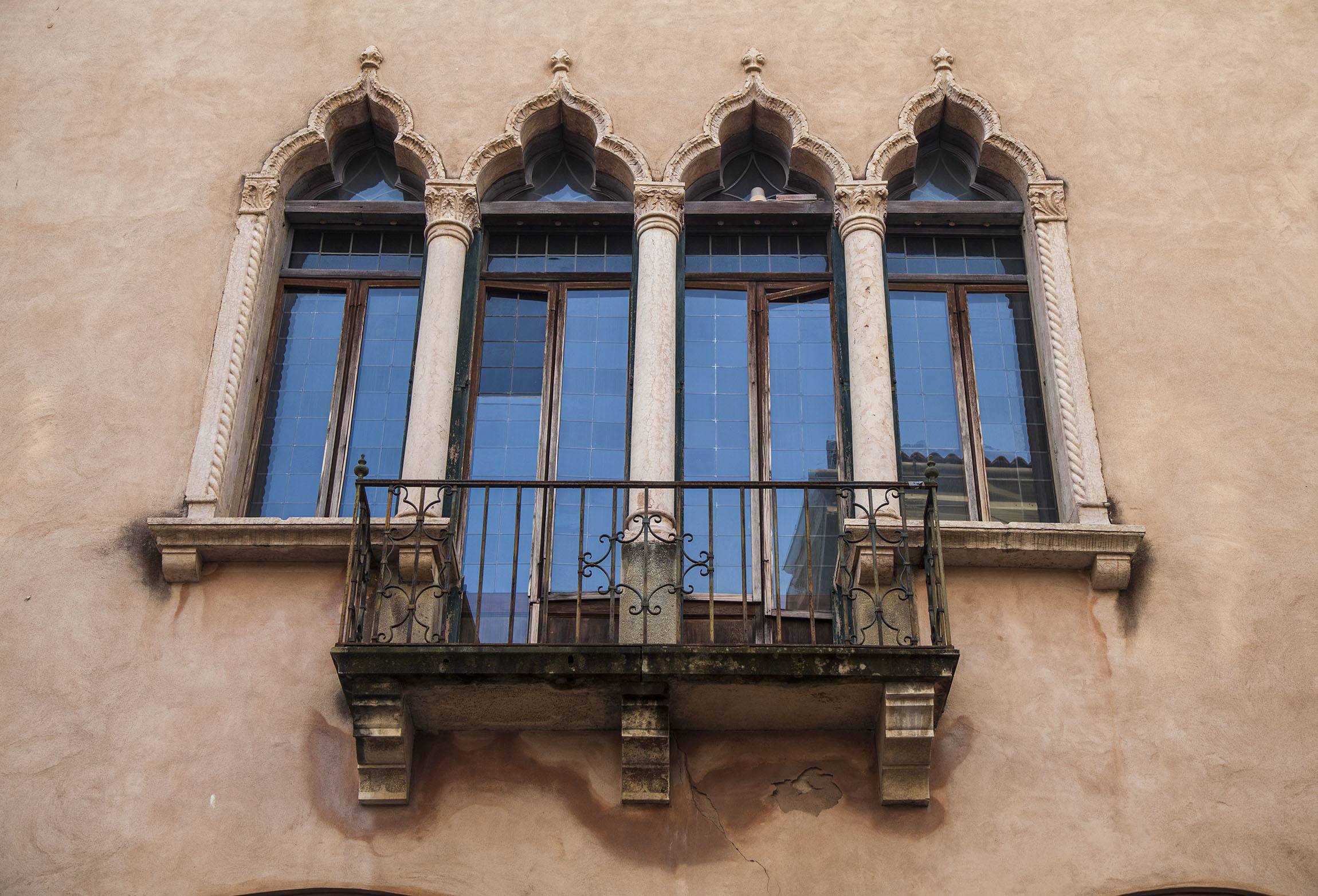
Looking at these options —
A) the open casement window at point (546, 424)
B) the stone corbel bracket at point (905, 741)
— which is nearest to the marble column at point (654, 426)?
the open casement window at point (546, 424)

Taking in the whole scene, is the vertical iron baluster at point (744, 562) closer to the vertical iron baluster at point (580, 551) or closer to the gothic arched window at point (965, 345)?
the vertical iron baluster at point (580, 551)

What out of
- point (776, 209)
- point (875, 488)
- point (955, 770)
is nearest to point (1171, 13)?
point (776, 209)

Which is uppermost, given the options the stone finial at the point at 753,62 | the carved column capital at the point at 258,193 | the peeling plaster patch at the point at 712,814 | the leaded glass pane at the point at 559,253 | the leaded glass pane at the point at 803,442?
the stone finial at the point at 753,62

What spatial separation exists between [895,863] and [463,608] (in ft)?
7.97

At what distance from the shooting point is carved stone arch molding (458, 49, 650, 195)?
9570mm

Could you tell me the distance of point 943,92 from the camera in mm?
9773

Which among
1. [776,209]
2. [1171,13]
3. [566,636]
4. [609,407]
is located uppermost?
[1171,13]

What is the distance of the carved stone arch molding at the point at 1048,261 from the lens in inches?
334

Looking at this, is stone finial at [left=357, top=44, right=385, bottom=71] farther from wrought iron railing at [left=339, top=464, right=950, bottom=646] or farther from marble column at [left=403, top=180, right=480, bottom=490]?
wrought iron railing at [left=339, top=464, right=950, bottom=646]

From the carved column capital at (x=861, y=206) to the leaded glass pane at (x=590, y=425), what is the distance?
128 cm

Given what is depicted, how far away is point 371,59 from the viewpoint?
9.92m

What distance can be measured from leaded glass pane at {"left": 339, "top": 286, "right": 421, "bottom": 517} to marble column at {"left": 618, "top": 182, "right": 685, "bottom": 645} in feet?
4.12

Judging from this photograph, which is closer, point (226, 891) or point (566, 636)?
point (226, 891)

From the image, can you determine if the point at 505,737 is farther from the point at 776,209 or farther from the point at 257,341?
the point at 776,209
